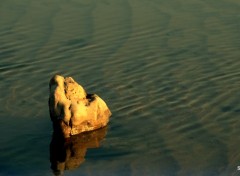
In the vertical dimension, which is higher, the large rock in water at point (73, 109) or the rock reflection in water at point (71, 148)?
the large rock in water at point (73, 109)

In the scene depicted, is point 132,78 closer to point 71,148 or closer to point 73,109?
point 73,109

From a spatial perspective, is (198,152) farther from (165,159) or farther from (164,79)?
(164,79)

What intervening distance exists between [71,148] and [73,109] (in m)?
0.27

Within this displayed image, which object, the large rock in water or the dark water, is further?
the large rock in water

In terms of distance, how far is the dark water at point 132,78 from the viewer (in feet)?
16.3

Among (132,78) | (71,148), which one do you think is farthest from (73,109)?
(132,78)

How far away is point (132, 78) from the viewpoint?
644cm

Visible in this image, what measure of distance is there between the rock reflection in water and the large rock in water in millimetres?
44

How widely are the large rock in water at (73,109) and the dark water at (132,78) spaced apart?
0.38ft

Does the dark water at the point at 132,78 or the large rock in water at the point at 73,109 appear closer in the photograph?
the dark water at the point at 132,78

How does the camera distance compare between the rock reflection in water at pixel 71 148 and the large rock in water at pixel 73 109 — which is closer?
the rock reflection in water at pixel 71 148

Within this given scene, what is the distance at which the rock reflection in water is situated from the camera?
4.88 metres

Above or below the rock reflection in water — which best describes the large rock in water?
above

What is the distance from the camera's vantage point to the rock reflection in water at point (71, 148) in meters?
4.88
